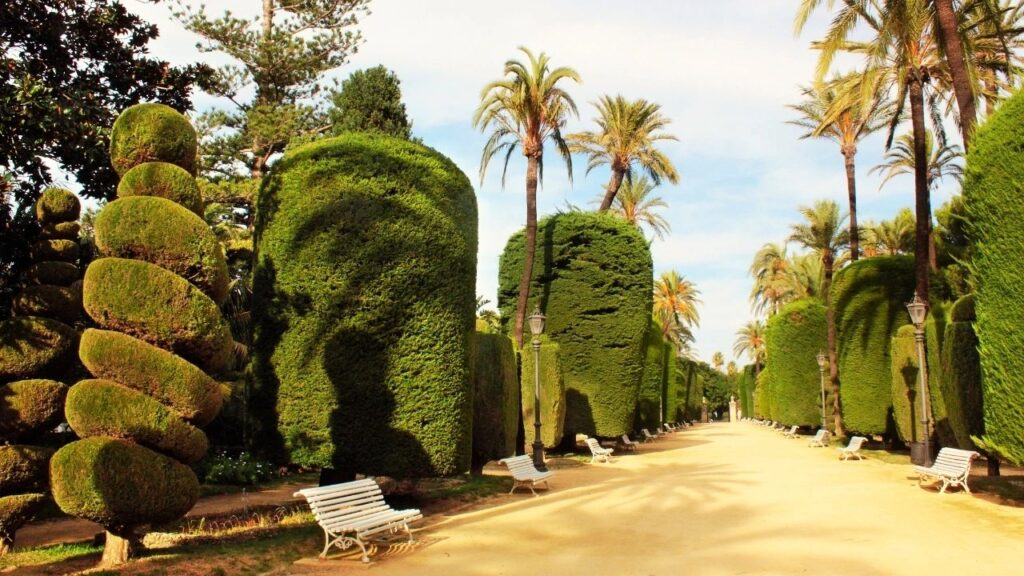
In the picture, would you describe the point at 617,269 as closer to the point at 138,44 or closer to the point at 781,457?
the point at 781,457

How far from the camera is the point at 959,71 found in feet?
46.6

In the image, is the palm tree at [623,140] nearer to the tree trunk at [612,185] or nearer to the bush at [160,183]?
the tree trunk at [612,185]

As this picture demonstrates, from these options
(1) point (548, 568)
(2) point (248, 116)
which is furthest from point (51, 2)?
(2) point (248, 116)

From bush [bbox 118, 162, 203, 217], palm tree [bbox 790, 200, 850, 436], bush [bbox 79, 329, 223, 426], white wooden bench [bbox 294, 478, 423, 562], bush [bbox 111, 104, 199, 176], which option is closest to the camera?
bush [bbox 79, 329, 223, 426]

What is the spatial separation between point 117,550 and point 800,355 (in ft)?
101

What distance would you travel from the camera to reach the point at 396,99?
17.0 metres

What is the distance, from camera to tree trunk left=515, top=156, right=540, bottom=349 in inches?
854

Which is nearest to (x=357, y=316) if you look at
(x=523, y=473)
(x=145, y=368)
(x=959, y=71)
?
(x=145, y=368)

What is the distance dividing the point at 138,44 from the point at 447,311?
6.34m

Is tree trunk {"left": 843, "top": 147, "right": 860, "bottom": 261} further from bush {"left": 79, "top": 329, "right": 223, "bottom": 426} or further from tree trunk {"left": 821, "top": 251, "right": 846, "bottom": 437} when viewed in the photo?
bush {"left": 79, "top": 329, "right": 223, "bottom": 426}

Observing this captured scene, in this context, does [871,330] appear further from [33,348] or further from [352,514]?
[33,348]

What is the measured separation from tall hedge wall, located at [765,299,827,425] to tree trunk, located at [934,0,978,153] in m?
19.0

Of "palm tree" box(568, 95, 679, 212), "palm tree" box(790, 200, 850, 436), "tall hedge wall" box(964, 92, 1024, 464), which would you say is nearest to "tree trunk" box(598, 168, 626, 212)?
"palm tree" box(568, 95, 679, 212)

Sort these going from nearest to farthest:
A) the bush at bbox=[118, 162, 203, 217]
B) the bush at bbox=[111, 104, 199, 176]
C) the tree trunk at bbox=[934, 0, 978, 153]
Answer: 1. the bush at bbox=[118, 162, 203, 217]
2. the bush at bbox=[111, 104, 199, 176]
3. the tree trunk at bbox=[934, 0, 978, 153]
